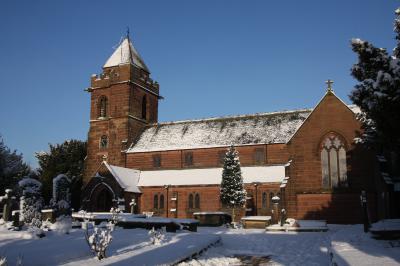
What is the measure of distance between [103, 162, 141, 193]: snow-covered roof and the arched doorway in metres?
1.60

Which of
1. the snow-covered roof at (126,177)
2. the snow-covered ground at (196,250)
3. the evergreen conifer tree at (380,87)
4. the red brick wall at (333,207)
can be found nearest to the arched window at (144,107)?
the snow-covered roof at (126,177)

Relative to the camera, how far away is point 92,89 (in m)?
58.8

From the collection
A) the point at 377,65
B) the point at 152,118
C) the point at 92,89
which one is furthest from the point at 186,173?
the point at 377,65

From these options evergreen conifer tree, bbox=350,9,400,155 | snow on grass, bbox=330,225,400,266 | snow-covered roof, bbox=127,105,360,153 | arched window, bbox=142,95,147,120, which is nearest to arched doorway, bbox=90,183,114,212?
snow-covered roof, bbox=127,105,360,153

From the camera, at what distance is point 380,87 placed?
664 inches

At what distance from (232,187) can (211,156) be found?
928 centimetres

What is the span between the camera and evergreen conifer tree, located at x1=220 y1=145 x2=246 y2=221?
40406mm

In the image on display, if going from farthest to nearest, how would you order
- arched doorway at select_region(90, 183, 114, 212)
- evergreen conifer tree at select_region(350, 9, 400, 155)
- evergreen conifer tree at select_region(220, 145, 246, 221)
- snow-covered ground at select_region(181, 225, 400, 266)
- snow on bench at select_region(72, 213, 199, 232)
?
arched doorway at select_region(90, 183, 114, 212) → evergreen conifer tree at select_region(220, 145, 246, 221) → snow on bench at select_region(72, 213, 199, 232) → evergreen conifer tree at select_region(350, 9, 400, 155) → snow-covered ground at select_region(181, 225, 400, 266)

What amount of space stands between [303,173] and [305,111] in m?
14.5

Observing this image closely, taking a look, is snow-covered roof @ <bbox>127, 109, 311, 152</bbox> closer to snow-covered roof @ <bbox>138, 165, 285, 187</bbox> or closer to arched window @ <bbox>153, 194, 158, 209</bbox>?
snow-covered roof @ <bbox>138, 165, 285, 187</bbox>

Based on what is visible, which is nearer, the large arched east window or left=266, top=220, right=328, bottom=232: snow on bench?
left=266, top=220, right=328, bottom=232: snow on bench

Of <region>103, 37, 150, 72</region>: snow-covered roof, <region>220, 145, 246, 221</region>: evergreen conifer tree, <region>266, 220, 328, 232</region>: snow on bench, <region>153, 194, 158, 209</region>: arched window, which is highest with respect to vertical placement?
<region>103, 37, 150, 72</region>: snow-covered roof

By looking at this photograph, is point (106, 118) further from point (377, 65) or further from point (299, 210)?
point (377, 65)

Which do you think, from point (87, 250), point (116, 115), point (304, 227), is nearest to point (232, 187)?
point (304, 227)
